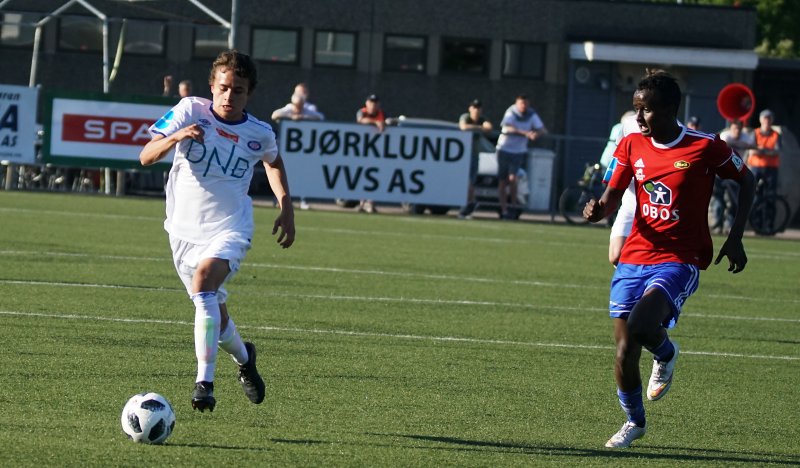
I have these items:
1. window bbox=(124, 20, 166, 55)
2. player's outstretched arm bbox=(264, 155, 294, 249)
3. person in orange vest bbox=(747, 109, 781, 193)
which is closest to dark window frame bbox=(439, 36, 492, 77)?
window bbox=(124, 20, 166, 55)

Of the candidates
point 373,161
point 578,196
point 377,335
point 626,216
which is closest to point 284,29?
point 578,196

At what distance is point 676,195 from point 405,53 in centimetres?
3097

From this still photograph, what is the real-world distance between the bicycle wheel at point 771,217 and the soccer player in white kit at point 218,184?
58.6 ft

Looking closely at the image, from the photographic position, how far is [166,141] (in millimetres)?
6996

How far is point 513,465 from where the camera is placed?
639cm

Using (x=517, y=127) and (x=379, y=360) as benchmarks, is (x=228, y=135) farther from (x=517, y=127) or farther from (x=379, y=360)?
(x=517, y=127)

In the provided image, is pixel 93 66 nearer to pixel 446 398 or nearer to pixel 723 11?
pixel 723 11

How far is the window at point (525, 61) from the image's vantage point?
38250 mm

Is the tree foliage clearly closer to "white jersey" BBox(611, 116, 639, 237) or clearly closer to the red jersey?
"white jersey" BBox(611, 116, 639, 237)

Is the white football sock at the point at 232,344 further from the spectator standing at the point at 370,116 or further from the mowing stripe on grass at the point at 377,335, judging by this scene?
the spectator standing at the point at 370,116

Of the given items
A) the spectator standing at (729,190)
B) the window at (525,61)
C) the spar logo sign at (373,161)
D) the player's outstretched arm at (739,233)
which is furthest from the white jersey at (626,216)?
the window at (525,61)

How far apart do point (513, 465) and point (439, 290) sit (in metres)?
7.33

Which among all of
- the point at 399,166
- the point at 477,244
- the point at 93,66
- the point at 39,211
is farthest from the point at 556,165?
the point at 93,66

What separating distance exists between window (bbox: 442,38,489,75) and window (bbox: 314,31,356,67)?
95.7 inches
